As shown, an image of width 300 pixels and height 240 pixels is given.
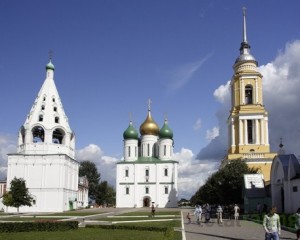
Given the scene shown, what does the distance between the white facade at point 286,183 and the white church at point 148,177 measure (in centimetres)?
3832

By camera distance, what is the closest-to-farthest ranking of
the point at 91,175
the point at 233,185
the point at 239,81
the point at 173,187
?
the point at 233,185 → the point at 239,81 → the point at 173,187 → the point at 91,175

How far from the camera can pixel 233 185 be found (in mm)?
43500

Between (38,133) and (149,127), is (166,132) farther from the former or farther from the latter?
(38,133)

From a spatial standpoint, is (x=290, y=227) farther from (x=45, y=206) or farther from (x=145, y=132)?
(x=145, y=132)

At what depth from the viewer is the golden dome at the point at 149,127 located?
3105 inches

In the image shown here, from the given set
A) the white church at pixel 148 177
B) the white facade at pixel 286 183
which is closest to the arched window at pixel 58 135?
the white church at pixel 148 177

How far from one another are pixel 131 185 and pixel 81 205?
10.7 metres

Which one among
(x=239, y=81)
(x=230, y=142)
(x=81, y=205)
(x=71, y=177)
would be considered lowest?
(x=81, y=205)

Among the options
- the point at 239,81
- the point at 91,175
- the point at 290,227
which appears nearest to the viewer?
the point at 290,227

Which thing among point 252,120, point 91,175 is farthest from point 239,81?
point 91,175

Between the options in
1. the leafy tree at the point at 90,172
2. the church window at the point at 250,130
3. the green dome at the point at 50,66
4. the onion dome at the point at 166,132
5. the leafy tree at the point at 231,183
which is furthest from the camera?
the leafy tree at the point at 90,172

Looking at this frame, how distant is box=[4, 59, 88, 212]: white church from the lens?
55.2 m

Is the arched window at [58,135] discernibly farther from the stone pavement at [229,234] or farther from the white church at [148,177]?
the stone pavement at [229,234]

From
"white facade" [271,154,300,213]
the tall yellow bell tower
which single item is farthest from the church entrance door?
"white facade" [271,154,300,213]
